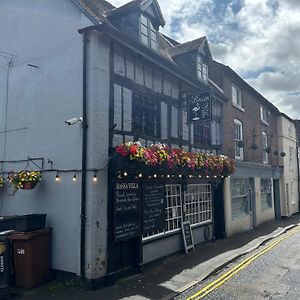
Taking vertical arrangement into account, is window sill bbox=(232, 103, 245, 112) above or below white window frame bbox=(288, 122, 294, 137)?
below

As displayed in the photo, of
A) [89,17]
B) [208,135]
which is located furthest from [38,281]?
[208,135]

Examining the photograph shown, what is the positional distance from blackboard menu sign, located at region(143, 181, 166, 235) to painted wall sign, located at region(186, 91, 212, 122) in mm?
2909

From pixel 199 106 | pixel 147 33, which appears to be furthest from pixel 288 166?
pixel 147 33

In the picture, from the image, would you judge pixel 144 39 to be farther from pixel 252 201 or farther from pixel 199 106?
pixel 252 201

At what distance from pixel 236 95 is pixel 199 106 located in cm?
759

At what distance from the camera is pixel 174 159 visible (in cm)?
1020

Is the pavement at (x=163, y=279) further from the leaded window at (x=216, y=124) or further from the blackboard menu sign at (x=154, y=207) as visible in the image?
the leaded window at (x=216, y=124)

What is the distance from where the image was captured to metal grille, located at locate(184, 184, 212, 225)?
1300cm

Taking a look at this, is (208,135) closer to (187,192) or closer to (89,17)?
(187,192)

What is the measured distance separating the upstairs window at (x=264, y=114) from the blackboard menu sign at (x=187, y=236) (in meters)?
12.6

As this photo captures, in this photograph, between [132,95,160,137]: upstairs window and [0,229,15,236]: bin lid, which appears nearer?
[0,229,15,236]: bin lid

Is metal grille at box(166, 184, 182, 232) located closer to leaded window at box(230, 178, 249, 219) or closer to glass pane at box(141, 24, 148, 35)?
leaded window at box(230, 178, 249, 219)

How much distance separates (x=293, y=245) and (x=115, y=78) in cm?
1038

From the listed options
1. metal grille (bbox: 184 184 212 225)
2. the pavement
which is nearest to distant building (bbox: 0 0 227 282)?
the pavement
